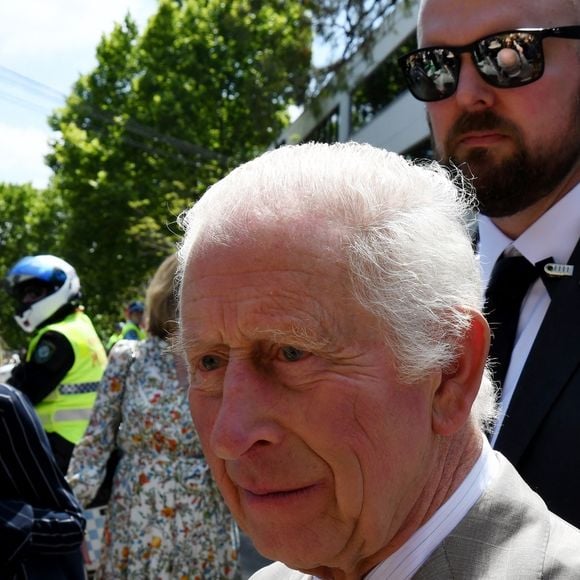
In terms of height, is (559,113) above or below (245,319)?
above

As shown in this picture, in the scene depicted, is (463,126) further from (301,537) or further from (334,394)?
(301,537)

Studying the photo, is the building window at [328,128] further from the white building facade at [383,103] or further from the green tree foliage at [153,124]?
the green tree foliage at [153,124]

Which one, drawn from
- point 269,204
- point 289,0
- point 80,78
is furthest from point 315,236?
point 80,78

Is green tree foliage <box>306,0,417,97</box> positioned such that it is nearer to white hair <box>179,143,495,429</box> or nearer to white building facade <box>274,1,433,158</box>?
white building facade <box>274,1,433,158</box>

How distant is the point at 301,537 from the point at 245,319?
1.15 ft

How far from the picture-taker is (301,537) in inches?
58.7

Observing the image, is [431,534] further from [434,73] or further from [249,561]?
[249,561]

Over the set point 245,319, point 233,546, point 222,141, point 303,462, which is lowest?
point 233,546

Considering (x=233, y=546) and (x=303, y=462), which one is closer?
(x=303, y=462)

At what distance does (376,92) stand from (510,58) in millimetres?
26166

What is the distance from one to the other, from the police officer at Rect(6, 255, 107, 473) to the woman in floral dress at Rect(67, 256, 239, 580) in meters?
1.28

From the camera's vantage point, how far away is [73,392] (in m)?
6.28

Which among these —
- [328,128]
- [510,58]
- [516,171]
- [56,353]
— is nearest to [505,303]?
[516,171]

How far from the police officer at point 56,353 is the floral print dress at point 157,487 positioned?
4.33 feet
